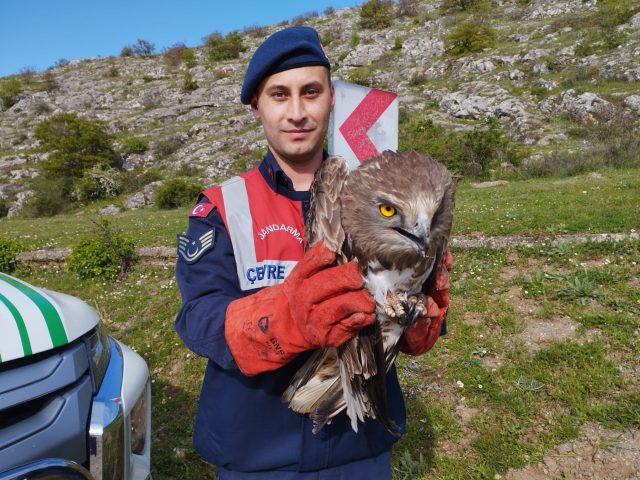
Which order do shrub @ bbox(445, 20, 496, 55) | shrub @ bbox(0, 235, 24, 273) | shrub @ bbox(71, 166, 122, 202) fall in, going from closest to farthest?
shrub @ bbox(0, 235, 24, 273)
shrub @ bbox(71, 166, 122, 202)
shrub @ bbox(445, 20, 496, 55)

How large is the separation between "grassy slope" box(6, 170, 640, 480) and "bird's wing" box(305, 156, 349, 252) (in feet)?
8.07

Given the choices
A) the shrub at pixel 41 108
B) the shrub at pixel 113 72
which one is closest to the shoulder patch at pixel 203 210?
the shrub at pixel 41 108

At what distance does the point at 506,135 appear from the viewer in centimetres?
2322

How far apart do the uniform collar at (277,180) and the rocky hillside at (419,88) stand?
19.4 m

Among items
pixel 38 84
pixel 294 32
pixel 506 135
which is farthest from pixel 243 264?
pixel 38 84

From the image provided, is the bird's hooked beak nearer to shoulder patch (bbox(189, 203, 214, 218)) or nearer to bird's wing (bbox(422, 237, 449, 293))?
bird's wing (bbox(422, 237, 449, 293))

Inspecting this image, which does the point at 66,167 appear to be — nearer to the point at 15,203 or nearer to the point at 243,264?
the point at 15,203

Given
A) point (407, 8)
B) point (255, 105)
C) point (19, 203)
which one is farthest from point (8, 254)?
point (407, 8)

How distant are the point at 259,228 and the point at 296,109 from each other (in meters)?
0.54

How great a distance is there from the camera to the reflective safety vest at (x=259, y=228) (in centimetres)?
177

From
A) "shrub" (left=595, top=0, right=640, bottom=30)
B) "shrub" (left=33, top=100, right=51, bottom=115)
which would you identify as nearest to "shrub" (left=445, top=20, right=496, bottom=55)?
"shrub" (left=595, top=0, right=640, bottom=30)

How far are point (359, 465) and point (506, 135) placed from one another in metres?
24.5

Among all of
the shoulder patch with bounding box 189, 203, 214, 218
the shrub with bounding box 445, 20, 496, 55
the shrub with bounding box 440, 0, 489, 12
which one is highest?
the shrub with bounding box 440, 0, 489, 12

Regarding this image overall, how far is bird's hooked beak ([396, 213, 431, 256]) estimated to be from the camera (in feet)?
4.99
